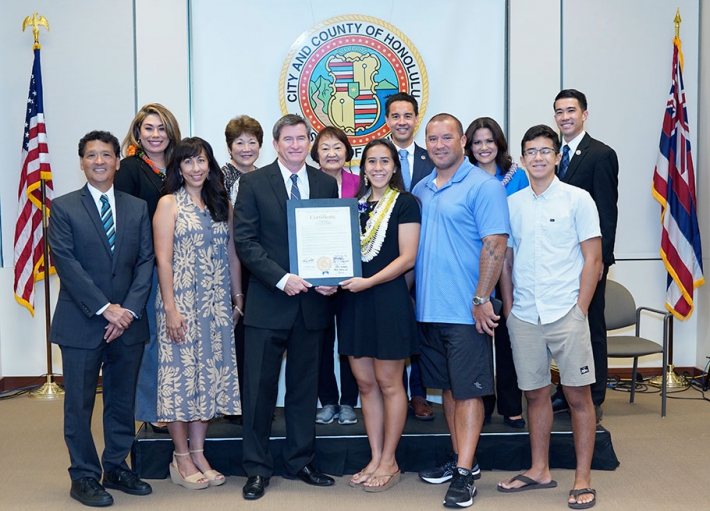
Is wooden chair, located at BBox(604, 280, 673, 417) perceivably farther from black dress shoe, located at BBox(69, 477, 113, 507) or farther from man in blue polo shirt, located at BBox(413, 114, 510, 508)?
black dress shoe, located at BBox(69, 477, 113, 507)

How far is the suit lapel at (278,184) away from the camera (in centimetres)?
367

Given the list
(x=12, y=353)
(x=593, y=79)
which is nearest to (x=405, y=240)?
(x=593, y=79)

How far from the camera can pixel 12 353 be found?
20.4 feet

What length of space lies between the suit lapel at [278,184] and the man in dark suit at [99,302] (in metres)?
0.65

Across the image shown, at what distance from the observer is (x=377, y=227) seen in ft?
11.9

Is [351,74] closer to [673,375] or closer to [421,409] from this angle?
[421,409]

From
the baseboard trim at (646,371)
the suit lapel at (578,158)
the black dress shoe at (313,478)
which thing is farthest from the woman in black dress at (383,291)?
the baseboard trim at (646,371)

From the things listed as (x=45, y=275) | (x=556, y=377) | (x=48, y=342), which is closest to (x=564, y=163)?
(x=556, y=377)

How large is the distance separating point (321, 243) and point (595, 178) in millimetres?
1771

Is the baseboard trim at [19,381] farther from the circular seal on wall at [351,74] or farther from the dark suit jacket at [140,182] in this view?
the circular seal on wall at [351,74]

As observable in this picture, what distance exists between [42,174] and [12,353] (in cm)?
155

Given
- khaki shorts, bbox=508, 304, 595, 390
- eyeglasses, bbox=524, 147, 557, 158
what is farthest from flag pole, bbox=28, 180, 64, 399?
eyeglasses, bbox=524, 147, 557, 158

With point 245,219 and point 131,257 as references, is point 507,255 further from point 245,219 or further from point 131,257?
point 131,257

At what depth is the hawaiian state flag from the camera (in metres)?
6.09
